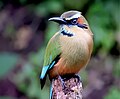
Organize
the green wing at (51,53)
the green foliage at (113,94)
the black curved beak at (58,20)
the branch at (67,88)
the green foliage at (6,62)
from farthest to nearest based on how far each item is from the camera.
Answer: the green foliage at (6,62), the green foliage at (113,94), the green wing at (51,53), the black curved beak at (58,20), the branch at (67,88)

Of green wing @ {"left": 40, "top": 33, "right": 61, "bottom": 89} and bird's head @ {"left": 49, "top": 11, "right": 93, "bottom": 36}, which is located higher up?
bird's head @ {"left": 49, "top": 11, "right": 93, "bottom": 36}

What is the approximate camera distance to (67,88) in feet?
15.3

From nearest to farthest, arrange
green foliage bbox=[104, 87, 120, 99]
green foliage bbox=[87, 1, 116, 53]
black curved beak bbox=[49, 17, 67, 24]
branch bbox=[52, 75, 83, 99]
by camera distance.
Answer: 1. branch bbox=[52, 75, 83, 99]
2. black curved beak bbox=[49, 17, 67, 24]
3. green foliage bbox=[104, 87, 120, 99]
4. green foliage bbox=[87, 1, 116, 53]

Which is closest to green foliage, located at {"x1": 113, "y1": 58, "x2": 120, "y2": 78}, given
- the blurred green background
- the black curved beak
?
the blurred green background

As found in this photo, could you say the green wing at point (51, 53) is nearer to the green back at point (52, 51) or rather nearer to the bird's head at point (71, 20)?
the green back at point (52, 51)

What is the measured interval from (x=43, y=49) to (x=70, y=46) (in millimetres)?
4131

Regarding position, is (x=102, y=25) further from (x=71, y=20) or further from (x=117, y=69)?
(x=71, y=20)

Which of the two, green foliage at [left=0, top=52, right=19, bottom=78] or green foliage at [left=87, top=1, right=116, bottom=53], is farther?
green foliage at [left=87, top=1, right=116, bottom=53]

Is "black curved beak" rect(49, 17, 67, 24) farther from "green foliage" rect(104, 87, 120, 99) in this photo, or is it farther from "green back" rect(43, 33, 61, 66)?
"green foliage" rect(104, 87, 120, 99)

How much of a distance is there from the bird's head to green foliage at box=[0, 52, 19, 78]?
406 centimetres

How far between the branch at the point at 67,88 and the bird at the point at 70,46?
0.08 m

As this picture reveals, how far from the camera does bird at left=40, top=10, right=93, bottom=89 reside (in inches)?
188

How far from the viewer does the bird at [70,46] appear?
4770 mm

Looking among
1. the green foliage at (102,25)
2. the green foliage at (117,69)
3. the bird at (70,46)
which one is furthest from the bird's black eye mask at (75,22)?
the green foliage at (117,69)
